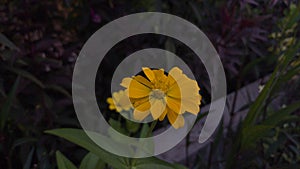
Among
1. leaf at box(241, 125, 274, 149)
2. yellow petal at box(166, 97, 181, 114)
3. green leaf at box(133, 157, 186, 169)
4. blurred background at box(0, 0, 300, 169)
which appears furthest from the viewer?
blurred background at box(0, 0, 300, 169)

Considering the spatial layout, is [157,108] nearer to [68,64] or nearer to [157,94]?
[157,94]

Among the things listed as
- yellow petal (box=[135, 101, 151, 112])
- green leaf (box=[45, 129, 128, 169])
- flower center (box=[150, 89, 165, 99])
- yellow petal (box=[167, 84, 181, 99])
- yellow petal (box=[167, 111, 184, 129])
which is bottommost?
green leaf (box=[45, 129, 128, 169])

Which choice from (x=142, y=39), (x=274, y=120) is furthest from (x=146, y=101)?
(x=142, y=39)

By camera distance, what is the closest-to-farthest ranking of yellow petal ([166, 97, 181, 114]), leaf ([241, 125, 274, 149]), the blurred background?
yellow petal ([166, 97, 181, 114]) < leaf ([241, 125, 274, 149]) < the blurred background

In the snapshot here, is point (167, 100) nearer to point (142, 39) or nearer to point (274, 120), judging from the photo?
point (274, 120)

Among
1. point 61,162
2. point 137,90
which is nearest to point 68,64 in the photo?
point 61,162

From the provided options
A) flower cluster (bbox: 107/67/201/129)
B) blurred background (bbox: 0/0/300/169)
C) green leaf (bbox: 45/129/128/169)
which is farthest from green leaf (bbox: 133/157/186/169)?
blurred background (bbox: 0/0/300/169)

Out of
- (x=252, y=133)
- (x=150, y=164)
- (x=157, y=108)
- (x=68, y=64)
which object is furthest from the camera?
(x=68, y=64)

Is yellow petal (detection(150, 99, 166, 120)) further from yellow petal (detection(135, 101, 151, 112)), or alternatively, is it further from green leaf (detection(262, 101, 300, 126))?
green leaf (detection(262, 101, 300, 126))
